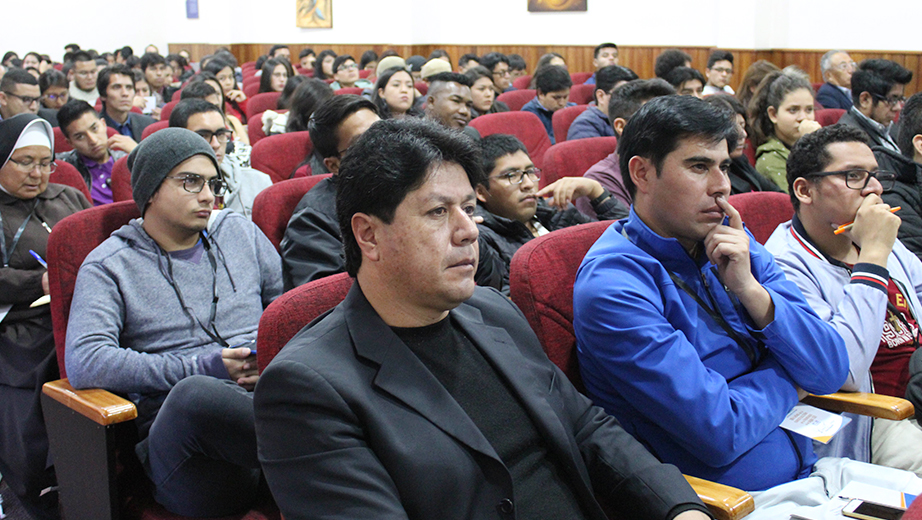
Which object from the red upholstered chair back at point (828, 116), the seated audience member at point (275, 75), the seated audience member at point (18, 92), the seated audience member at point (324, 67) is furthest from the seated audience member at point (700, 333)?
the seated audience member at point (324, 67)

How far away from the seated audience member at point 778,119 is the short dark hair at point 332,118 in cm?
201

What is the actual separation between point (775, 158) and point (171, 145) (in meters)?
2.68

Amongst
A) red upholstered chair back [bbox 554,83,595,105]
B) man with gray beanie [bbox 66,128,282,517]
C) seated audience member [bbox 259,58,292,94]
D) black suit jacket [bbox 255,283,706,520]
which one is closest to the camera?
black suit jacket [bbox 255,283,706,520]

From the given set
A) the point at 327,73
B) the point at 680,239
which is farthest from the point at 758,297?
the point at 327,73

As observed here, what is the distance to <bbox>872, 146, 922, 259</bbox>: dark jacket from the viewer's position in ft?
7.92

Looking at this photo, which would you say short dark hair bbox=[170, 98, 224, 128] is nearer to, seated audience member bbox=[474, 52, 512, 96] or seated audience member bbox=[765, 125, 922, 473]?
seated audience member bbox=[765, 125, 922, 473]

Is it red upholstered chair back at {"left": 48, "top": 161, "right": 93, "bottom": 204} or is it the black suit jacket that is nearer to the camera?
the black suit jacket

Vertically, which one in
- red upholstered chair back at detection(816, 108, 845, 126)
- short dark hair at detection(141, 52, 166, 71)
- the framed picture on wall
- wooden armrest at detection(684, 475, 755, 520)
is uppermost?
the framed picture on wall

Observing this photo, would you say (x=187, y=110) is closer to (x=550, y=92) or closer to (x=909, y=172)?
(x=909, y=172)

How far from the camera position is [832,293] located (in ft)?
6.18

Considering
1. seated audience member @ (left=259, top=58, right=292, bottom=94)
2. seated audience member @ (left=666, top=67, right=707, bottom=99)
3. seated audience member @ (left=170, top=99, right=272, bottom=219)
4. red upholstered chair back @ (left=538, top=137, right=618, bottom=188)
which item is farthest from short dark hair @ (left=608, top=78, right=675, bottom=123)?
seated audience member @ (left=259, top=58, right=292, bottom=94)

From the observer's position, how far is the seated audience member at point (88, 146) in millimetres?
3512

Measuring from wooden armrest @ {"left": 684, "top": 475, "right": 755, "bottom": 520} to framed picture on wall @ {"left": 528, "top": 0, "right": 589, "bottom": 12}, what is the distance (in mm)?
9976

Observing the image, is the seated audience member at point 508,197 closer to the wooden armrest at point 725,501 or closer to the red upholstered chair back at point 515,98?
the wooden armrest at point 725,501
